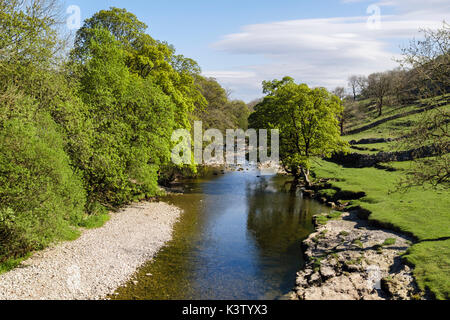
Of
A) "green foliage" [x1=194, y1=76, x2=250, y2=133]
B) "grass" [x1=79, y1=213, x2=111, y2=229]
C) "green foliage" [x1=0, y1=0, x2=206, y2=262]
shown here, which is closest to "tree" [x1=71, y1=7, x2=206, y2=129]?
"green foliage" [x1=0, y1=0, x2=206, y2=262]

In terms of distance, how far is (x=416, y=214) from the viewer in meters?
28.8

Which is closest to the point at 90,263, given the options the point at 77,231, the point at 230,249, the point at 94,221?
the point at 77,231

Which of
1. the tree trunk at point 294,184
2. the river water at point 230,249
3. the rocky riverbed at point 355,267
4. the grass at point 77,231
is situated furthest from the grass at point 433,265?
the tree trunk at point 294,184

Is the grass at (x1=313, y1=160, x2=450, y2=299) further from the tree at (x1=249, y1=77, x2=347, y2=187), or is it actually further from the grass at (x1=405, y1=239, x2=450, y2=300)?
the tree at (x1=249, y1=77, x2=347, y2=187)

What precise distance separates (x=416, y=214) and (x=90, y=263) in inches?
1067

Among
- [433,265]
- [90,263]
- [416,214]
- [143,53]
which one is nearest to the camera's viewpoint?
[433,265]

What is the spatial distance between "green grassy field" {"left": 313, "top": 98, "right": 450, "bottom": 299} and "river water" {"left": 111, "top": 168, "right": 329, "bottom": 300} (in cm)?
637

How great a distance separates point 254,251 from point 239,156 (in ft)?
208

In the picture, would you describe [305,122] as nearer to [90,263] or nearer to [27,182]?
[90,263]

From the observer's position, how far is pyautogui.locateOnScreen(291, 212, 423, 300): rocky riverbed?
18375 millimetres

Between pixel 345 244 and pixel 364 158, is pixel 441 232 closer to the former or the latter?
pixel 345 244

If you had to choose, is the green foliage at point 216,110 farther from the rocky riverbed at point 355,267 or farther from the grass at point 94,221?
the rocky riverbed at point 355,267

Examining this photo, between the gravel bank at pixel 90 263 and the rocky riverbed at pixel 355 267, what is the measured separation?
456 inches
